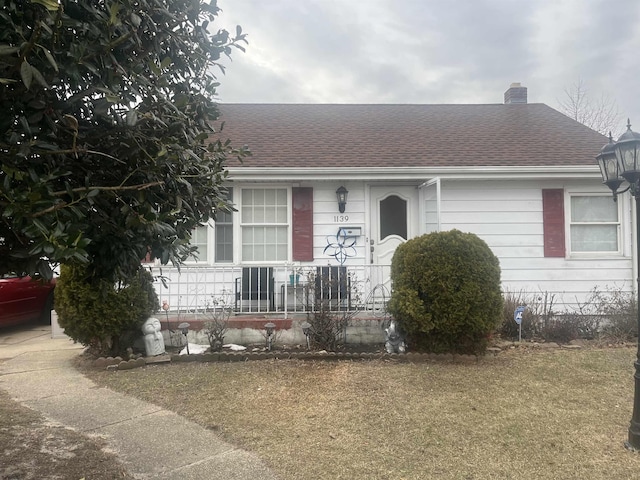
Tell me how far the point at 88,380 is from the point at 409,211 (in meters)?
6.02

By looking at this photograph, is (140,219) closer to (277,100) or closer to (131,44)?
(131,44)

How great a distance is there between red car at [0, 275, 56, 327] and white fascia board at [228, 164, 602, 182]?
4509mm

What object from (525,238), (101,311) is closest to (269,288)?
(101,311)

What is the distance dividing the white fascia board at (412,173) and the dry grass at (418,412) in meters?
3.28

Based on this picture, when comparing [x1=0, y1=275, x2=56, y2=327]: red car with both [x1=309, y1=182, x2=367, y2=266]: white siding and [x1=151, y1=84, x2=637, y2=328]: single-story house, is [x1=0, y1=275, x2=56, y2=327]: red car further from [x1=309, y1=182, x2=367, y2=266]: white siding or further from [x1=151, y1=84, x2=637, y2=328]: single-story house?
[x1=309, y1=182, x2=367, y2=266]: white siding

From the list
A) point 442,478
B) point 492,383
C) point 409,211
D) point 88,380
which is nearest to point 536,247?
point 409,211

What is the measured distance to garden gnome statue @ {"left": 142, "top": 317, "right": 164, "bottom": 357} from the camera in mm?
5941

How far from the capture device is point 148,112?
78.4 inches

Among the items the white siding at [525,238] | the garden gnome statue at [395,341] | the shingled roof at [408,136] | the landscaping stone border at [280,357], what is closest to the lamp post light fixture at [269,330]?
the landscaping stone border at [280,357]

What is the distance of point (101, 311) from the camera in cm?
564

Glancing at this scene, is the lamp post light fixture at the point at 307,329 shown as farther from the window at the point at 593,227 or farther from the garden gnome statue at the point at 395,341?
the window at the point at 593,227

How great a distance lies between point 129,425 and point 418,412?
2689mm

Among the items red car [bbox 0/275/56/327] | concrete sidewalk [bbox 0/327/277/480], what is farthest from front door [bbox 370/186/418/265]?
red car [bbox 0/275/56/327]

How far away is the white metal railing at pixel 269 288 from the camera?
670 cm
